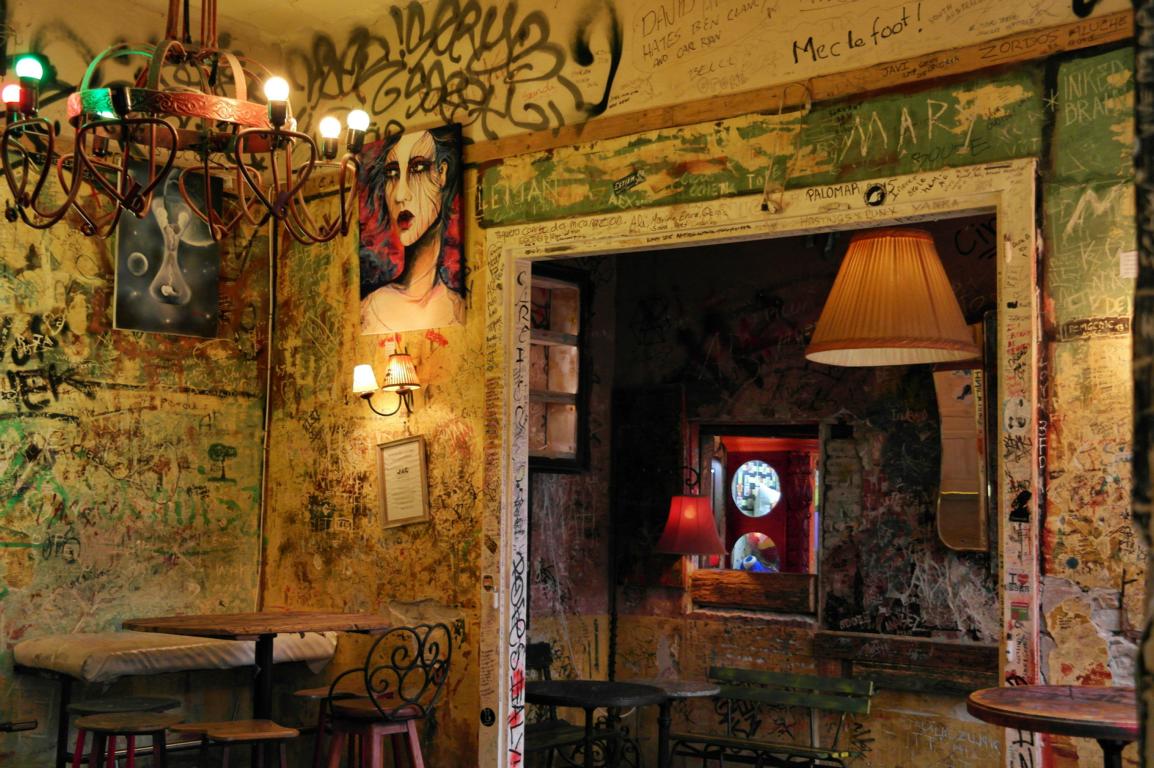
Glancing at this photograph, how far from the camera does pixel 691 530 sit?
718cm

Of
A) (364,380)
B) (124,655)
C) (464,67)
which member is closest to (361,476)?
(364,380)

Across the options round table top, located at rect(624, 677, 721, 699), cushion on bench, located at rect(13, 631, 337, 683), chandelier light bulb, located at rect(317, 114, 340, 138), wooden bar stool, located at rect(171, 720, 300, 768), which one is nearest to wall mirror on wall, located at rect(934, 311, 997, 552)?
round table top, located at rect(624, 677, 721, 699)

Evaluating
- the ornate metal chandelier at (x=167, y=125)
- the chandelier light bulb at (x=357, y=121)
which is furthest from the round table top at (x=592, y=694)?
the chandelier light bulb at (x=357, y=121)

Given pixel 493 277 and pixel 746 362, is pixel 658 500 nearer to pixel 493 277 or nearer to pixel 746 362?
pixel 746 362

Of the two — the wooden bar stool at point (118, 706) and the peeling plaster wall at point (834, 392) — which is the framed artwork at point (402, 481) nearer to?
the wooden bar stool at point (118, 706)

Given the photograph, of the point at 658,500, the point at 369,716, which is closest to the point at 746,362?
the point at 658,500

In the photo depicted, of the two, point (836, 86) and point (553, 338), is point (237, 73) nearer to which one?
point (836, 86)

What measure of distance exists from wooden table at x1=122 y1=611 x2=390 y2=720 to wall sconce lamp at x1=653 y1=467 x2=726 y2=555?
2244 mm

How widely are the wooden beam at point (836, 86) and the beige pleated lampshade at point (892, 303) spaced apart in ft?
1.95

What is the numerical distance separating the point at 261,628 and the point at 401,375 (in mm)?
1576

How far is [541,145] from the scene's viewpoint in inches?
227

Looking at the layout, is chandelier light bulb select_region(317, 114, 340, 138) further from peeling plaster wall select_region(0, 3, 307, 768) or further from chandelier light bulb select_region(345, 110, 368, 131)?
peeling plaster wall select_region(0, 3, 307, 768)

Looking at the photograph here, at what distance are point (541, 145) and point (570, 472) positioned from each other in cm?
248

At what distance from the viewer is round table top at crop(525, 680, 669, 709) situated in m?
5.75
